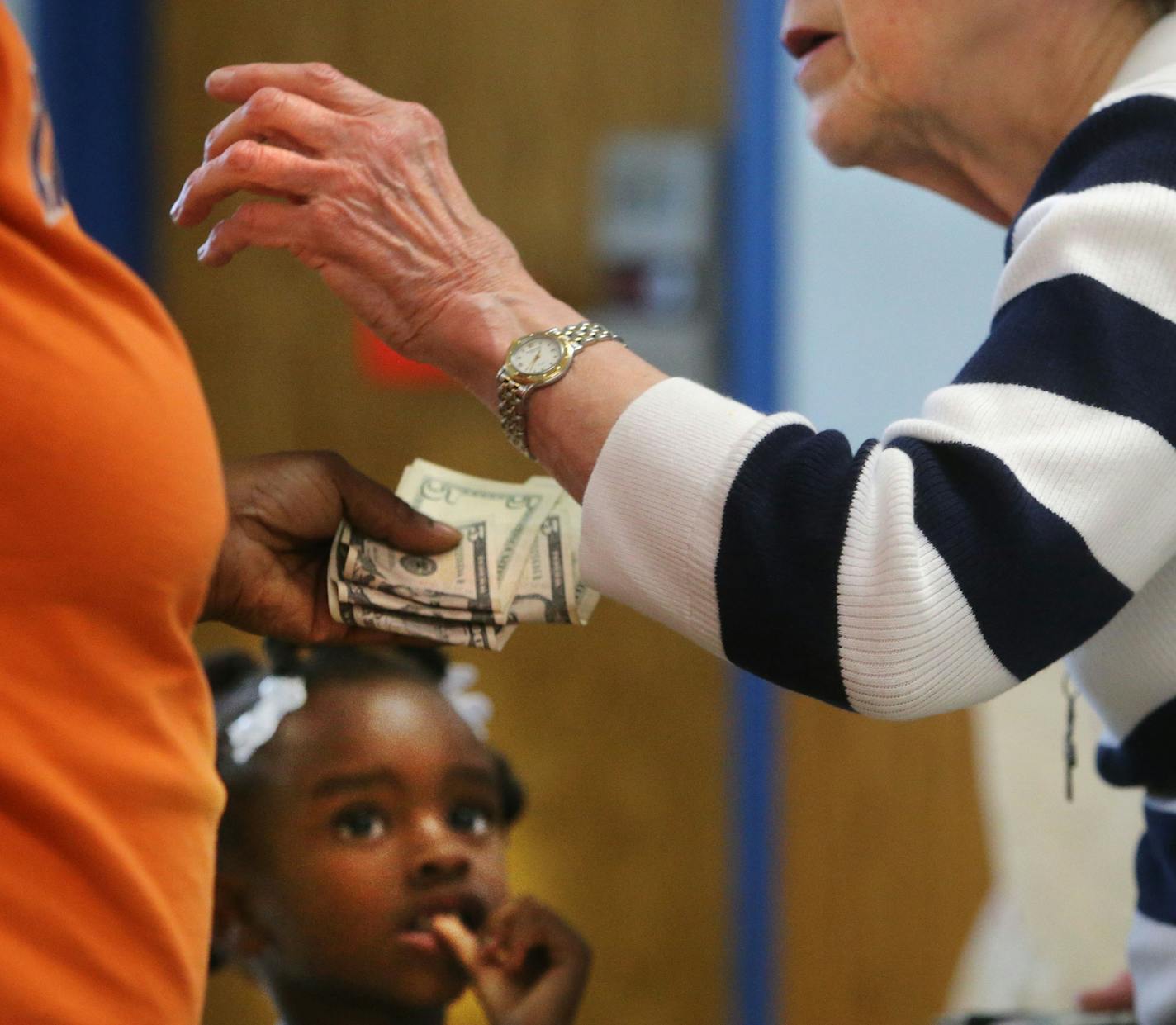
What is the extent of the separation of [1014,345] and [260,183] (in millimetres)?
425

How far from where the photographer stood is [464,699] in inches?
41.9

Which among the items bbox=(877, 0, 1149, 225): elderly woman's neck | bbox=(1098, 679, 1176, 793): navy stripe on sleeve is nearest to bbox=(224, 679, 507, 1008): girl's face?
bbox=(1098, 679, 1176, 793): navy stripe on sleeve

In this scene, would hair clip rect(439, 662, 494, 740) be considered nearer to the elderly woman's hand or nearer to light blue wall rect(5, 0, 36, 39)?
the elderly woman's hand

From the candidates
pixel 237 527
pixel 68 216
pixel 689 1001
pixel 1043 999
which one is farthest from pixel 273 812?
pixel 689 1001

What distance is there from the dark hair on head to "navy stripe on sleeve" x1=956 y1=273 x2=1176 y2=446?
1.45ft

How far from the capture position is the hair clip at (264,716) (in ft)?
3.18

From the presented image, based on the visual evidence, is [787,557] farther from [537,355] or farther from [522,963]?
[522,963]

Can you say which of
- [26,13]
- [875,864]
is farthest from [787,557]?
[26,13]

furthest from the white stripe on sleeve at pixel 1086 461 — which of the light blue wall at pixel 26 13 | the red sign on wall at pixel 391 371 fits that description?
the light blue wall at pixel 26 13

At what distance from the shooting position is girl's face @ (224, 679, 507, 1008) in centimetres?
94

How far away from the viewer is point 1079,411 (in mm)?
780

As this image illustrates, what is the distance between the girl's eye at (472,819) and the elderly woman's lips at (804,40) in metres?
0.60

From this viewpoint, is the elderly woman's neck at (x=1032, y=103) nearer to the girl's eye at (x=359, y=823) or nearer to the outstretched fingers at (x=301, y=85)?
the outstretched fingers at (x=301, y=85)

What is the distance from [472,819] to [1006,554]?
0.41 meters
